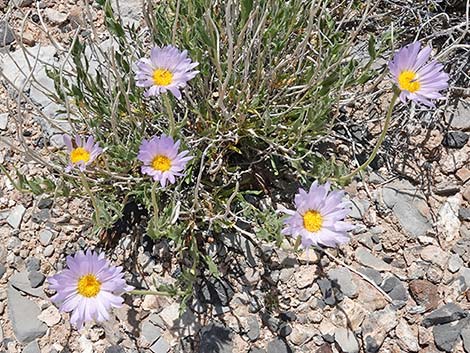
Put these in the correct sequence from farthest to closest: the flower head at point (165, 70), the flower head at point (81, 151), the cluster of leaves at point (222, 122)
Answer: the cluster of leaves at point (222, 122)
the flower head at point (81, 151)
the flower head at point (165, 70)

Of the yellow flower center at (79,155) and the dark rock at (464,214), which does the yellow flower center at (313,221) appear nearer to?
the yellow flower center at (79,155)

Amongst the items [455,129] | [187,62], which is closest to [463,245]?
[455,129]

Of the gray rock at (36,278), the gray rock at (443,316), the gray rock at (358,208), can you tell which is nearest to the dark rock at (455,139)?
the gray rock at (358,208)

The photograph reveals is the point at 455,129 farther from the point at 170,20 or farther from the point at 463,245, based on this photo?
the point at 170,20

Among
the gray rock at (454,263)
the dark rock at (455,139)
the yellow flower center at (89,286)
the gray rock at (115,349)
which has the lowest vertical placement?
the yellow flower center at (89,286)

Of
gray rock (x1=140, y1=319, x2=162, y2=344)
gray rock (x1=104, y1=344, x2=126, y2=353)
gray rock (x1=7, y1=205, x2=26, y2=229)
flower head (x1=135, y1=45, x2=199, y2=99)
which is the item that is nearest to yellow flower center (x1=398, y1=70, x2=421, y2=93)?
flower head (x1=135, y1=45, x2=199, y2=99)

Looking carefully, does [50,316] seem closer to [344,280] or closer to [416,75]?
[344,280]
